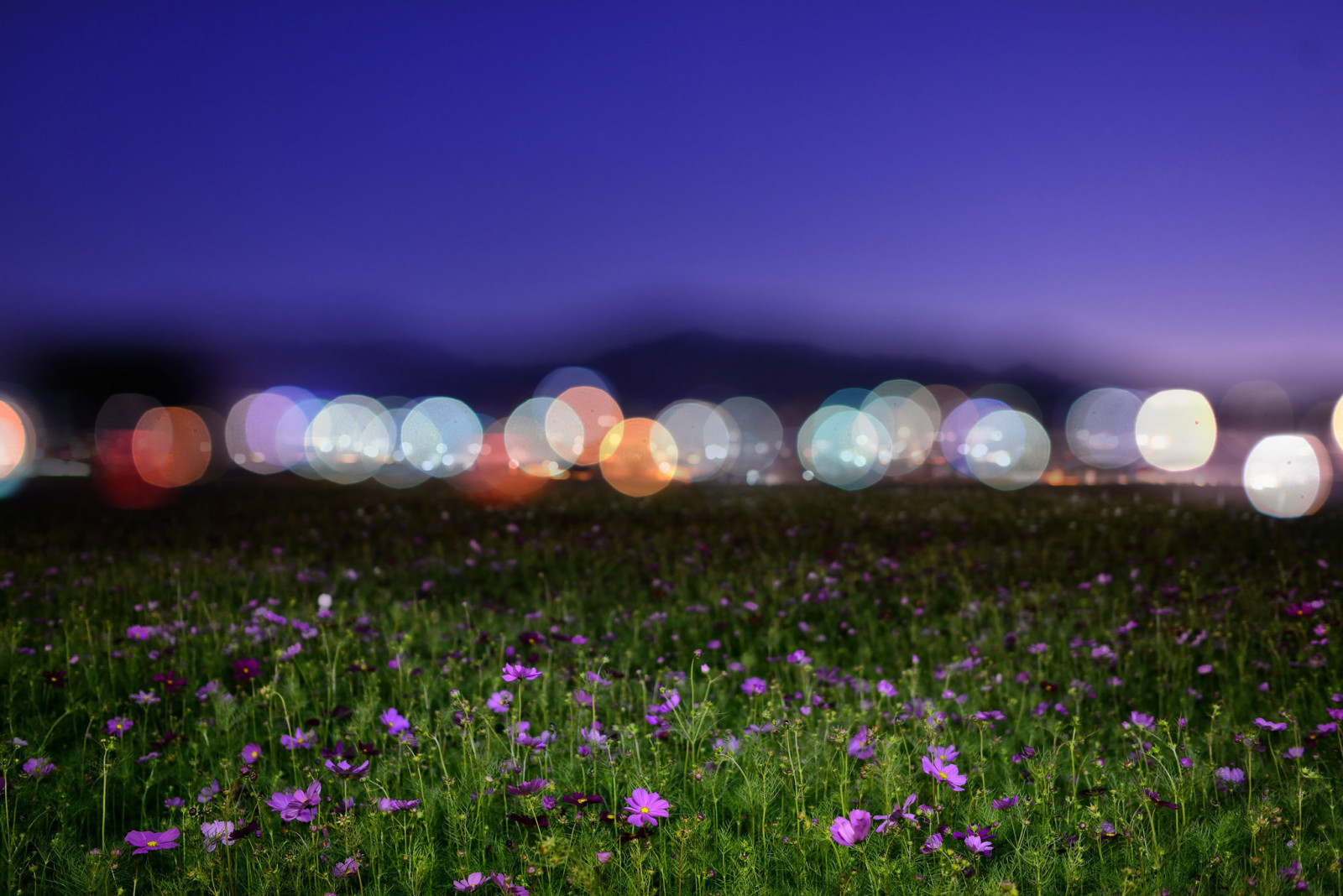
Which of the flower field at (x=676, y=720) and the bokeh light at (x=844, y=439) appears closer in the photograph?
the flower field at (x=676, y=720)

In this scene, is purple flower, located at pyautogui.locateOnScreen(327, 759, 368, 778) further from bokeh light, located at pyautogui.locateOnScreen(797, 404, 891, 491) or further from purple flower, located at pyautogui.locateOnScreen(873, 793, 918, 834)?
bokeh light, located at pyautogui.locateOnScreen(797, 404, 891, 491)

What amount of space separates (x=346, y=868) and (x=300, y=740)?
1.40m

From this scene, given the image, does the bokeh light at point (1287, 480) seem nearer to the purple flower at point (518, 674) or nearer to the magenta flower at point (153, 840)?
the purple flower at point (518, 674)

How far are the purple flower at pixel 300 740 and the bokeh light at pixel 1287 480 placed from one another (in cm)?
1554

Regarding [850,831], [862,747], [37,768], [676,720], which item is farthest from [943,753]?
[37,768]

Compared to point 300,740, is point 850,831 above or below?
above

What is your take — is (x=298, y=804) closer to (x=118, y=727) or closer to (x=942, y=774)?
(x=118, y=727)

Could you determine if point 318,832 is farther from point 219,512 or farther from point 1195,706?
point 219,512

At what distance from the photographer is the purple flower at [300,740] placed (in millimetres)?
3771

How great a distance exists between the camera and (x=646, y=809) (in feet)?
8.67

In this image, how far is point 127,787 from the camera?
3635 mm

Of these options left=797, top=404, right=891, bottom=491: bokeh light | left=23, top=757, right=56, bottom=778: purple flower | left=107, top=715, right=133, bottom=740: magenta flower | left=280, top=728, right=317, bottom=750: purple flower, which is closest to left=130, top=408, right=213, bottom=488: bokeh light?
left=107, top=715, right=133, bottom=740: magenta flower

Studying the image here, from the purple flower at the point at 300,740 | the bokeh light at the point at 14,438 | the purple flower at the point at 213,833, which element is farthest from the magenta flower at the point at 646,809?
the bokeh light at the point at 14,438

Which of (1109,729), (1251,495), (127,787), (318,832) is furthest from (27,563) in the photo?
(1251,495)
